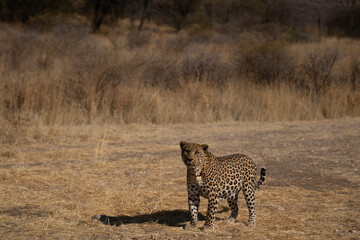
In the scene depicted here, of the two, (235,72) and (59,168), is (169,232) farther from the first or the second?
(235,72)

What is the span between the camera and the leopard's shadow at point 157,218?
6027 millimetres

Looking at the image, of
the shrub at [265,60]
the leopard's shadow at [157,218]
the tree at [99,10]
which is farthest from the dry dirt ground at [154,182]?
the tree at [99,10]

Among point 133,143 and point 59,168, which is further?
point 133,143

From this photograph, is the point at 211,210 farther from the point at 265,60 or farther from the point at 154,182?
the point at 265,60

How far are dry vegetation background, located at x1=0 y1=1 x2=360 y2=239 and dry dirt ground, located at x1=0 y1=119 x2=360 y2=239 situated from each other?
0.08 feet

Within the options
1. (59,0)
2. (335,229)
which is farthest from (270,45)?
(59,0)

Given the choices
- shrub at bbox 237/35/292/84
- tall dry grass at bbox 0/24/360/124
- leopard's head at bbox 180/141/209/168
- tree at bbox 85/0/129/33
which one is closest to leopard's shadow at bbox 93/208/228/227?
leopard's head at bbox 180/141/209/168

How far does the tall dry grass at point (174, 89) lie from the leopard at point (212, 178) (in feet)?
23.9

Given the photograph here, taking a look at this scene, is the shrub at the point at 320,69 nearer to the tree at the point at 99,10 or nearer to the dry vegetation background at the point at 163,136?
the dry vegetation background at the point at 163,136

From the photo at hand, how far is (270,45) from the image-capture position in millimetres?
20828

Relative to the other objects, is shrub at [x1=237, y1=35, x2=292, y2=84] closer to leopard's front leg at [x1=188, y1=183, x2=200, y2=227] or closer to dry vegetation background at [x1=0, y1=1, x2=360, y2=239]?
dry vegetation background at [x1=0, y1=1, x2=360, y2=239]

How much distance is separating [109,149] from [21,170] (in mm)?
2497

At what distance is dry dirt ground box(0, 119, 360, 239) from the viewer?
5.70 m

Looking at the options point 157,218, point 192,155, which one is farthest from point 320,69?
point 192,155
